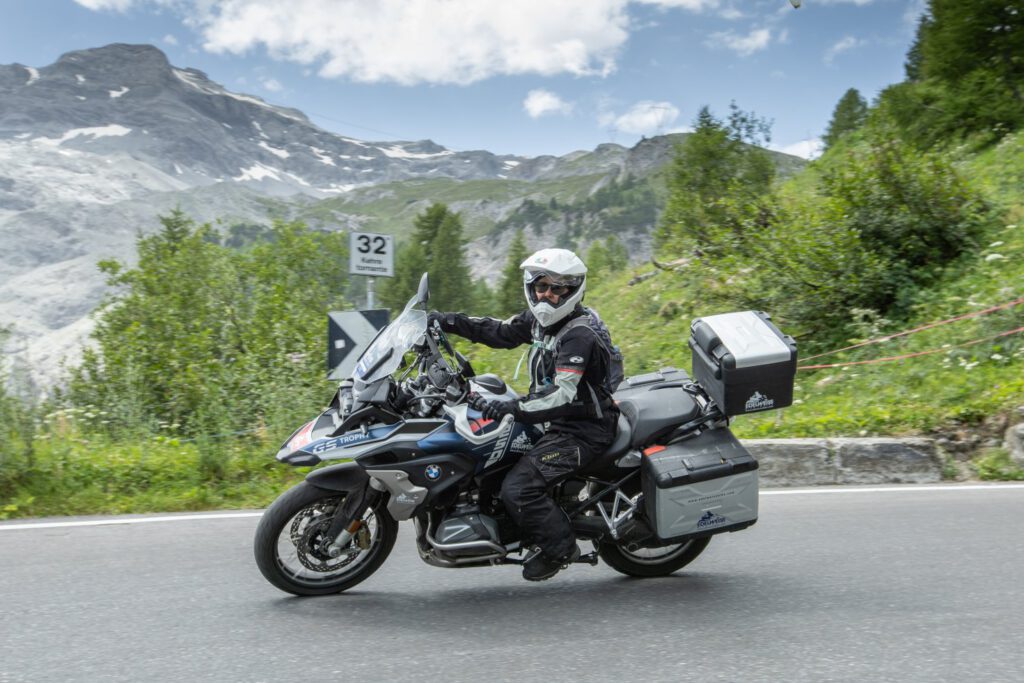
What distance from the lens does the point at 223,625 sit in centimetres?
442

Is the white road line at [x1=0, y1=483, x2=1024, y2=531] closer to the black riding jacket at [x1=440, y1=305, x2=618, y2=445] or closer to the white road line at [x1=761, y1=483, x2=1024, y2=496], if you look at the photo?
the white road line at [x1=761, y1=483, x2=1024, y2=496]

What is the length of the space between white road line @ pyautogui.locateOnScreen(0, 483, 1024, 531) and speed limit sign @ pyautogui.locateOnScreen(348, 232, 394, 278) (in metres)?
3.80

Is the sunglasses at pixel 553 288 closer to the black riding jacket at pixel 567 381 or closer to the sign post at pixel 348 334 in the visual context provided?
the black riding jacket at pixel 567 381

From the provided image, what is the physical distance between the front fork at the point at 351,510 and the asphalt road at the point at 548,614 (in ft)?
1.34

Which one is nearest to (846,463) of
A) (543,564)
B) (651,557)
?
(651,557)

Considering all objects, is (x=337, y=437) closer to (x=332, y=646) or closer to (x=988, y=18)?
(x=332, y=646)

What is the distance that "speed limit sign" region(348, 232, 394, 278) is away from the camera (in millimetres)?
9875

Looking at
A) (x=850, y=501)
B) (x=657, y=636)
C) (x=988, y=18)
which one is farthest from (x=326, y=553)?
(x=988, y=18)

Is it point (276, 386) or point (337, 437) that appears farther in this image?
point (276, 386)

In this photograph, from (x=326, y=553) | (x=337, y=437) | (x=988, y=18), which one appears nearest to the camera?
(x=337, y=437)

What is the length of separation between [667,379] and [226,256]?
37175 millimetres

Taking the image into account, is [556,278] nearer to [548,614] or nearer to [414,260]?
[548,614]

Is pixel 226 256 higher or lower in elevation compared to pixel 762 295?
higher

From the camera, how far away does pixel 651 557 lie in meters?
5.13
